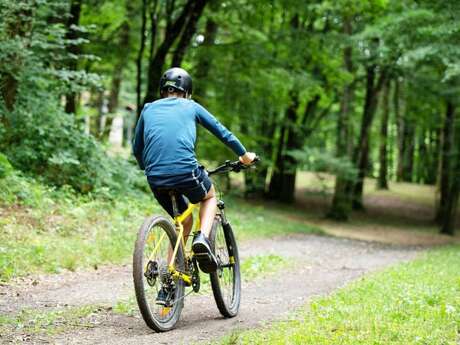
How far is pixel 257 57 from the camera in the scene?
63.9 feet

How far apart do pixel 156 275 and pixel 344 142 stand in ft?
63.7

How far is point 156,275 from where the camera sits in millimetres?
5199

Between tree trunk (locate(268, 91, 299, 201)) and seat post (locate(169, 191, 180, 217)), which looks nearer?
seat post (locate(169, 191, 180, 217))

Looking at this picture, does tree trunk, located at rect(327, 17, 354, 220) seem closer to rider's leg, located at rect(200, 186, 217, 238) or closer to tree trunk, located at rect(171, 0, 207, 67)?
tree trunk, located at rect(171, 0, 207, 67)

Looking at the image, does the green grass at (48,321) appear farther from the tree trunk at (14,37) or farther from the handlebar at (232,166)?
the tree trunk at (14,37)

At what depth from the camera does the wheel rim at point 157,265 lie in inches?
201

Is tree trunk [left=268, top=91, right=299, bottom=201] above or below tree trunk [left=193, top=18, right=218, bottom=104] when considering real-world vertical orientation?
below

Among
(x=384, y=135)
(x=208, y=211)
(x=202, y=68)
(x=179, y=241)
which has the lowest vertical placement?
(x=179, y=241)

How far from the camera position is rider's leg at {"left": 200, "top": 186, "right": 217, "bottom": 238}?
5.59m

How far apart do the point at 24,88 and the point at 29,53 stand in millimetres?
1305

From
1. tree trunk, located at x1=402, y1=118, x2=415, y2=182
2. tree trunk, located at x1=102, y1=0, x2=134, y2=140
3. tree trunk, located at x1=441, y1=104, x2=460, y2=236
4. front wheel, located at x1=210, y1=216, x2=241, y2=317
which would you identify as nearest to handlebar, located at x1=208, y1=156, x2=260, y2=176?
front wheel, located at x1=210, y1=216, x2=241, y2=317

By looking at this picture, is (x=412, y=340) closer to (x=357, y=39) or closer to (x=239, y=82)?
(x=239, y=82)

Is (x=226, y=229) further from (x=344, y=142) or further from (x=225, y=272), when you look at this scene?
(x=344, y=142)

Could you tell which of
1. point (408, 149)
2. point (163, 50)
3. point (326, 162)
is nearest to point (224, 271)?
point (163, 50)
